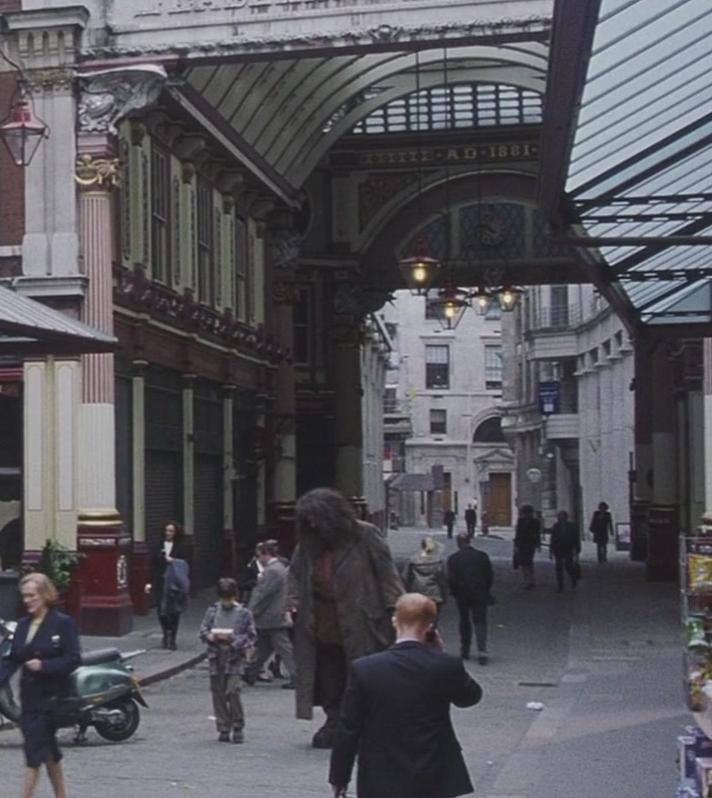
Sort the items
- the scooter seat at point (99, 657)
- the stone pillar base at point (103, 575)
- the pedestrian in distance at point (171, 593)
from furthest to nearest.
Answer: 1. the stone pillar base at point (103, 575)
2. the pedestrian in distance at point (171, 593)
3. the scooter seat at point (99, 657)

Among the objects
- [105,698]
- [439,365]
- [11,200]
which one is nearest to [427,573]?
[105,698]

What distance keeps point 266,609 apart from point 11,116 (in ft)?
25.2

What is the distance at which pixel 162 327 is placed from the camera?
27.2 m

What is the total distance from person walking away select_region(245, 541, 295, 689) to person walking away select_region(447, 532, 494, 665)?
3503 millimetres

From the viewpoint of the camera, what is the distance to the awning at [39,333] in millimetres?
13953

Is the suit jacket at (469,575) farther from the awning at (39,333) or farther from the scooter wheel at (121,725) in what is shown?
the scooter wheel at (121,725)

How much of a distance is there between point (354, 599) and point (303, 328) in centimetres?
3355

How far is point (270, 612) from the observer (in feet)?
59.9

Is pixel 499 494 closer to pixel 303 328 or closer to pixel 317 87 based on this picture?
pixel 303 328

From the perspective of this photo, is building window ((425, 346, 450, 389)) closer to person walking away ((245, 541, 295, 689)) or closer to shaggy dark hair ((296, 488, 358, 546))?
person walking away ((245, 541, 295, 689))

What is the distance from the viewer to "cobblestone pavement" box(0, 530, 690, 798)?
39.8 feet

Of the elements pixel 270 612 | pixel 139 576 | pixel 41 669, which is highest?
pixel 41 669

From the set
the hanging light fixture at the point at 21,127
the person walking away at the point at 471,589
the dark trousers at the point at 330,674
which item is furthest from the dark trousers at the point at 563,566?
the dark trousers at the point at 330,674

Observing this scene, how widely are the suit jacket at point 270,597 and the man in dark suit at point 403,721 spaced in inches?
419
